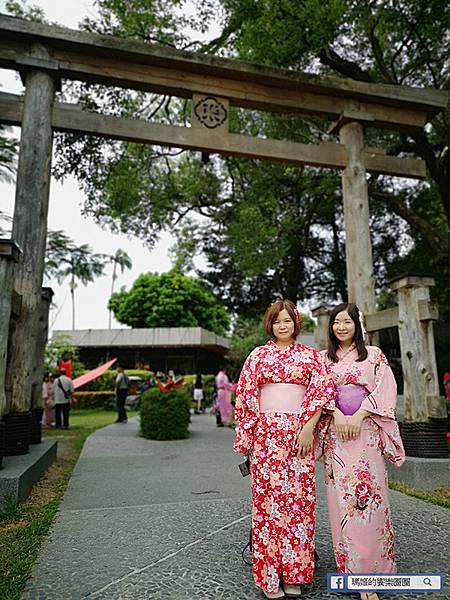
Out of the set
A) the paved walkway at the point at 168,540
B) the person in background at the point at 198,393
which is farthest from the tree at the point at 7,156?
the person in background at the point at 198,393

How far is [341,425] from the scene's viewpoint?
7.74ft

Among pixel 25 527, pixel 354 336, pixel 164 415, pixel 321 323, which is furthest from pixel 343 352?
pixel 164 415

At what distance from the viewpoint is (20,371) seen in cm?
480

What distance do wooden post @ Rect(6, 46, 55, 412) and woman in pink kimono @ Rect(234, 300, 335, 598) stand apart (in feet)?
10.4

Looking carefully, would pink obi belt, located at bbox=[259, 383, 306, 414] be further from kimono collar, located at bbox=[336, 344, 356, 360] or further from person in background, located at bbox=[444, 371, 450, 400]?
person in background, located at bbox=[444, 371, 450, 400]

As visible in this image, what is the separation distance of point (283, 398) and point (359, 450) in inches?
17.6

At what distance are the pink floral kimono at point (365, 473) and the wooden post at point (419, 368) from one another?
2420mm

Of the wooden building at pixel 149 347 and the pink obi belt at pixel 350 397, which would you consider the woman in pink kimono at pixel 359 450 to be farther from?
the wooden building at pixel 149 347

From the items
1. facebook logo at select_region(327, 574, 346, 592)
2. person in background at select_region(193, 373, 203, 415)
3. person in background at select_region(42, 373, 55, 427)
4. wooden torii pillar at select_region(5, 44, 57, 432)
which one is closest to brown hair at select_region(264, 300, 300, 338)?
facebook logo at select_region(327, 574, 346, 592)

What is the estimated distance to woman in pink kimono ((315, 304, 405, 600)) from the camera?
2229 mm

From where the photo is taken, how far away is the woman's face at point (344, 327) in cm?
257

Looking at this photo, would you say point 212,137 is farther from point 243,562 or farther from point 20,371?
point 243,562

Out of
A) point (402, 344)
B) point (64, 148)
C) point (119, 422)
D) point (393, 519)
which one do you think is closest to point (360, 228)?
point (402, 344)

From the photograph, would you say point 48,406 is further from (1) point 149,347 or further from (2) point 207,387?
(1) point 149,347
